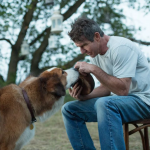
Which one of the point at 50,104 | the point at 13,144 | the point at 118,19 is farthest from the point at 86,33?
the point at 118,19

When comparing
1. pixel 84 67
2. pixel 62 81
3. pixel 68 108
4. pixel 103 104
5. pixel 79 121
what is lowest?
pixel 79 121

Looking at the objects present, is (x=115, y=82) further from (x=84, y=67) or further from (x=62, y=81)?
(x=62, y=81)

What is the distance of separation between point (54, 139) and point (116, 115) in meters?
2.77

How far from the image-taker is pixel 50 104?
3330 millimetres

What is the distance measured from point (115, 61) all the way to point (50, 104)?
37.6 inches

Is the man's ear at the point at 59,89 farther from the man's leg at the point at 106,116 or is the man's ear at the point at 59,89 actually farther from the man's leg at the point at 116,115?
the man's leg at the point at 116,115

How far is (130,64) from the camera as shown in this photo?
2998 mm

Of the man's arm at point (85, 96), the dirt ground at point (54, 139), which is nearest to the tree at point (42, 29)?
the dirt ground at point (54, 139)

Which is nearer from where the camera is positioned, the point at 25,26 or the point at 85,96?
the point at 85,96

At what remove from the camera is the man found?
2773mm

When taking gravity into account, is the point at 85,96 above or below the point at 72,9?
below

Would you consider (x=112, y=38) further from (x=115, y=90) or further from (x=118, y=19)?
(x=118, y=19)

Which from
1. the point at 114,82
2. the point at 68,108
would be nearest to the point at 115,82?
the point at 114,82

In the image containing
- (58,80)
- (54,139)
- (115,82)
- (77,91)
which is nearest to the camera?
(115,82)
